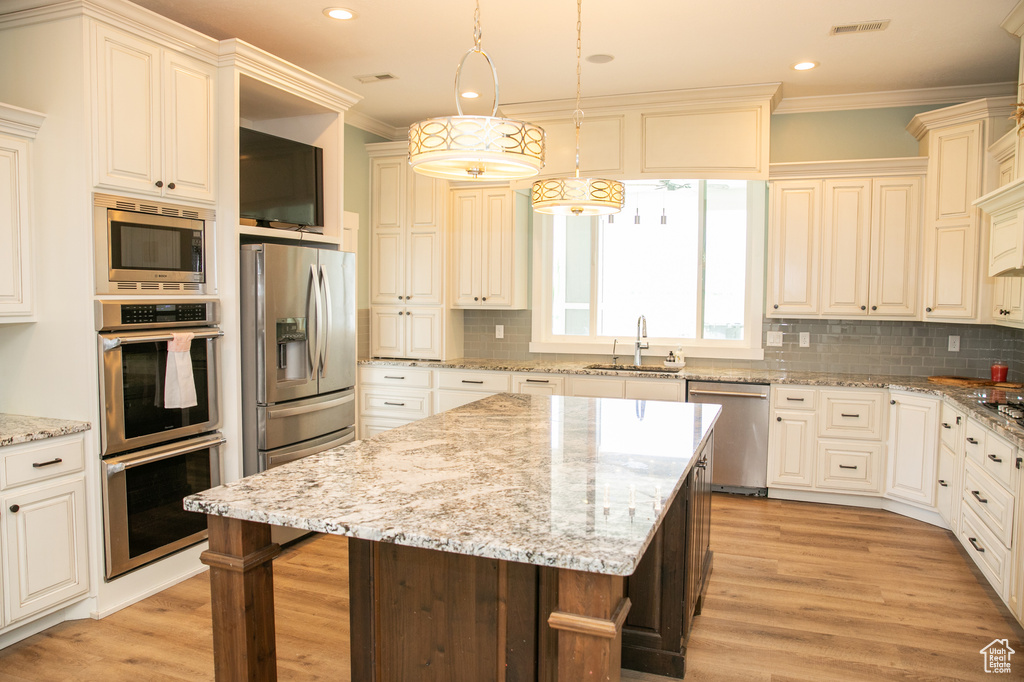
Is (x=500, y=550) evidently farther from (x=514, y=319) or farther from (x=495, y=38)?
(x=514, y=319)

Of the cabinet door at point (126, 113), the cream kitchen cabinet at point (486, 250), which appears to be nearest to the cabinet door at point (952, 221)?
the cream kitchen cabinet at point (486, 250)

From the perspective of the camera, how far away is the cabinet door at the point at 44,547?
9.11 ft

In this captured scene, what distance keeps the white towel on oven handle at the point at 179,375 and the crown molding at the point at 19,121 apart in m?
1.05

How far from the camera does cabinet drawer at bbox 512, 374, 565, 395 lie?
5.21m

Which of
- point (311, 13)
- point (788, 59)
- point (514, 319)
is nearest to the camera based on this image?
point (311, 13)

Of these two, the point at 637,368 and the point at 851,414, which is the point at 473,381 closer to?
the point at 637,368

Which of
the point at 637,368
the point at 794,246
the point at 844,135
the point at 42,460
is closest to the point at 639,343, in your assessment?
the point at 637,368

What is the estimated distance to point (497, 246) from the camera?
567 cm

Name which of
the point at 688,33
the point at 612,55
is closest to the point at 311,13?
the point at 612,55

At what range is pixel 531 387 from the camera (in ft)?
17.4

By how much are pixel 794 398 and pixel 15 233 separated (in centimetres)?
450

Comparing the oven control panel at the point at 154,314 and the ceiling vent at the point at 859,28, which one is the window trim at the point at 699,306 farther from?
the oven control panel at the point at 154,314

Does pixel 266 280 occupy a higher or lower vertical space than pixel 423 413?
higher

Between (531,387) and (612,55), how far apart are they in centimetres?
236
